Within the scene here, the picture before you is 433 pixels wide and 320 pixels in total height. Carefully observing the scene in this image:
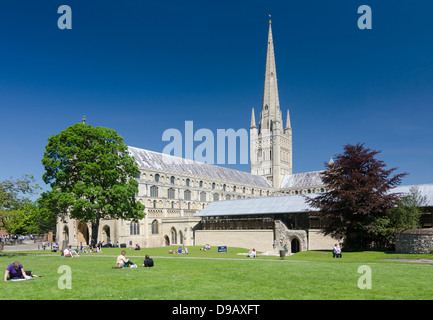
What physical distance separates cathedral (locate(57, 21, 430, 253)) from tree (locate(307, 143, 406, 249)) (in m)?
7.51

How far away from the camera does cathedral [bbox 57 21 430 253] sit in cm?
5409

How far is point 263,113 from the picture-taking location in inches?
5034

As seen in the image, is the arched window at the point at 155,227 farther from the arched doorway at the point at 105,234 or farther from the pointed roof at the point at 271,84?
the pointed roof at the point at 271,84

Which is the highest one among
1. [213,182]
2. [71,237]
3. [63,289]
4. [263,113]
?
[263,113]

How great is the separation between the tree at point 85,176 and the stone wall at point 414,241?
2863 centimetres

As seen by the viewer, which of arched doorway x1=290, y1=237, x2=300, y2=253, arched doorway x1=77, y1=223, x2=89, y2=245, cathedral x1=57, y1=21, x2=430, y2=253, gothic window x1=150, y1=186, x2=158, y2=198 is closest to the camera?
arched doorway x1=290, y1=237, x2=300, y2=253

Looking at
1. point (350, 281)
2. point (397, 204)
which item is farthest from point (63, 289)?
point (397, 204)

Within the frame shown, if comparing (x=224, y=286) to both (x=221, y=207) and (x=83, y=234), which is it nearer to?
(x=221, y=207)

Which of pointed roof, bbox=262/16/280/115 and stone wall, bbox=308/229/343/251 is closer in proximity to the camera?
stone wall, bbox=308/229/343/251

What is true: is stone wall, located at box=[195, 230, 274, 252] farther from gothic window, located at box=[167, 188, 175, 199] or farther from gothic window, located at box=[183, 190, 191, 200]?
gothic window, located at box=[183, 190, 191, 200]

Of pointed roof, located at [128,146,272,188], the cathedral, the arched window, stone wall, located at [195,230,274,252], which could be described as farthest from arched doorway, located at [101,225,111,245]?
stone wall, located at [195,230,274,252]

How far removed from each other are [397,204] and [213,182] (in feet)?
186

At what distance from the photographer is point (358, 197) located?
38.1 metres
